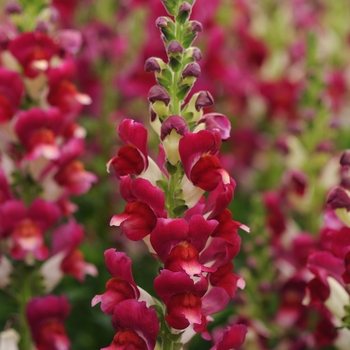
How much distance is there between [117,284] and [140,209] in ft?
0.34

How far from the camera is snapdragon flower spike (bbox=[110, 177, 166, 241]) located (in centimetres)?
82

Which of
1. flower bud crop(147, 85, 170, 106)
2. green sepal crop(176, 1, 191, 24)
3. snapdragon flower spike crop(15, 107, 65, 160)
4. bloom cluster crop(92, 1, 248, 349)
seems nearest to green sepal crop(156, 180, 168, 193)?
bloom cluster crop(92, 1, 248, 349)

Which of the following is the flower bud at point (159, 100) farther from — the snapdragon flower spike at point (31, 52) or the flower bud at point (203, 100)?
the snapdragon flower spike at point (31, 52)

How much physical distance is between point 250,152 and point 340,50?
0.55 meters

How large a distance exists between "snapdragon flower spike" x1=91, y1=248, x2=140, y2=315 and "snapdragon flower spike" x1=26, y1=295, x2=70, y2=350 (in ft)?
1.15

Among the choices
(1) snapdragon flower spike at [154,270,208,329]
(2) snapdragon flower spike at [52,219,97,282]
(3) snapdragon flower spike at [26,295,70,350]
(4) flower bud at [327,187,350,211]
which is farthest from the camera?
(2) snapdragon flower spike at [52,219,97,282]

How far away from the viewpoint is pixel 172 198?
87 cm

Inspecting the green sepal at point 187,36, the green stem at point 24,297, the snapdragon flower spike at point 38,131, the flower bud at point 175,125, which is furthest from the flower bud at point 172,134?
the green stem at point 24,297

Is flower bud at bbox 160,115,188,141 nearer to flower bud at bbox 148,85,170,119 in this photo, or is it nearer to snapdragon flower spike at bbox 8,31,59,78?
flower bud at bbox 148,85,170,119

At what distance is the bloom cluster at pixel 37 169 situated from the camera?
120 centimetres

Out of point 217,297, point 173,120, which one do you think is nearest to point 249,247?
point 217,297

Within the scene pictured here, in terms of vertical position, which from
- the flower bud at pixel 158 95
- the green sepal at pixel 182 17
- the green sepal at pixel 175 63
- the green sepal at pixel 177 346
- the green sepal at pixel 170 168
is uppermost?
the green sepal at pixel 182 17

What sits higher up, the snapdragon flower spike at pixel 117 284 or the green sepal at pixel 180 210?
the green sepal at pixel 180 210

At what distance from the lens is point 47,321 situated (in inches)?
47.4
